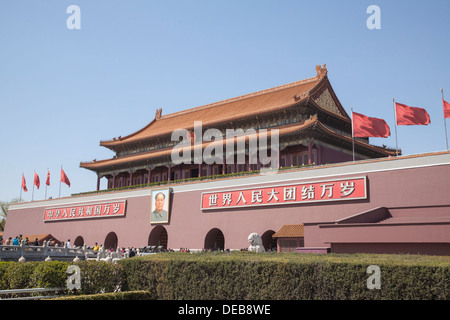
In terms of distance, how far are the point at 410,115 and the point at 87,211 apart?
917 inches

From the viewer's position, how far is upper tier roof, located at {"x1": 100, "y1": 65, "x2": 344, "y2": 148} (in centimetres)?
2768

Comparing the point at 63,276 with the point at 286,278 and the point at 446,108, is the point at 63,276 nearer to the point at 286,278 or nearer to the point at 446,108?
the point at 286,278

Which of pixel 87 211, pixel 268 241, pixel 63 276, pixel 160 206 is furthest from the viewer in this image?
pixel 87 211

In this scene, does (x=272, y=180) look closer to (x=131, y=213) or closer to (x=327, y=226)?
(x=327, y=226)

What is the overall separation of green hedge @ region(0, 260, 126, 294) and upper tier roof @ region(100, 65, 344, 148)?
57.1 ft

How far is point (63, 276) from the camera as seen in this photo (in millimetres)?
9789

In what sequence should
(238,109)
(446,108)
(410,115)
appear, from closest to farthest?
(446,108) < (410,115) < (238,109)

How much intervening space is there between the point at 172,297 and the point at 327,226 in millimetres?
8744

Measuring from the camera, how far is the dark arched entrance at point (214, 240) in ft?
81.1

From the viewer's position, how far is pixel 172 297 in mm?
9180

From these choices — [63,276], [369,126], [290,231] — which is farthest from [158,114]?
[63,276]

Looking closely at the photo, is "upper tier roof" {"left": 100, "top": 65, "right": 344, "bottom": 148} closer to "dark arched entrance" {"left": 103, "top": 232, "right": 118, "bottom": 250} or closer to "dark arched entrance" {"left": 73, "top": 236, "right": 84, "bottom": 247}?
"dark arched entrance" {"left": 103, "top": 232, "right": 118, "bottom": 250}

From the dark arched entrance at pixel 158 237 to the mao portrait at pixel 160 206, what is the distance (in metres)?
0.89

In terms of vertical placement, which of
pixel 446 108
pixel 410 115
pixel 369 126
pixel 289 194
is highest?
pixel 446 108
